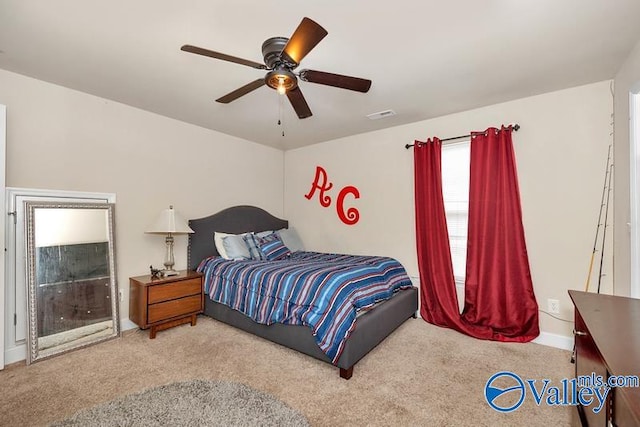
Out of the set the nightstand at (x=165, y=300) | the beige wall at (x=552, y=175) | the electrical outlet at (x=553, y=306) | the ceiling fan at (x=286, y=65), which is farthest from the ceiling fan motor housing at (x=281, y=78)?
the electrical outlet at (x=553, y=306)

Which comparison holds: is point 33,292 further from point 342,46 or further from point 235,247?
point 342,46

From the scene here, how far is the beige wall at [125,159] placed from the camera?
261 cm

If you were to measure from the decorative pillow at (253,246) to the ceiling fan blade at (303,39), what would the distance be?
101 inches

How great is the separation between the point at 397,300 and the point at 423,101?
6.72 feet

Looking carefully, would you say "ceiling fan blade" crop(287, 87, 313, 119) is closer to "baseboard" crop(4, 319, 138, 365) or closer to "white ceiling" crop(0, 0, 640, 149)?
"white ceiling" crop(0, 0, 640, 149)

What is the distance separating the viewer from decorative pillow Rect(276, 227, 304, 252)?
4.28m

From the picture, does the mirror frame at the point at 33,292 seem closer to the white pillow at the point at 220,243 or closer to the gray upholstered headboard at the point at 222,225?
the gray upholstered headboard at the point at 222,225

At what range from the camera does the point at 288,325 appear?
2619 millimetres

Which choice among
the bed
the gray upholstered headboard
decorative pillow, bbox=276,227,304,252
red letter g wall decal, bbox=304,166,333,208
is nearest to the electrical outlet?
the bed

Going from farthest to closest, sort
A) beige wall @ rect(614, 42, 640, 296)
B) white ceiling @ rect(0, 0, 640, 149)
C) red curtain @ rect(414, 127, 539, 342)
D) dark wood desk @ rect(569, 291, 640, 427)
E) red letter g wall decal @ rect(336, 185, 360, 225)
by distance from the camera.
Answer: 1. red letter g wall decal @ rect(336, 185, 360, 225)
2. red curtain @ rect(414, 127, 539, 342)
3. beige wall @ rect(614, 42, 640, 296)
4. white ceiling @ rect(0, 0, 640, 149)
5. dark wood desk @ rect(569, 291, 640, 427)

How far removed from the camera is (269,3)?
1681mm

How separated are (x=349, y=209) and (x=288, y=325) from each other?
6.89 ft

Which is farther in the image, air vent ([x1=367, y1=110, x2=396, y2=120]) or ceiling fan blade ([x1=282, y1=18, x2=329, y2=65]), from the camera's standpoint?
air vent ([x1=367, y1=110, x2=396, y2=120])

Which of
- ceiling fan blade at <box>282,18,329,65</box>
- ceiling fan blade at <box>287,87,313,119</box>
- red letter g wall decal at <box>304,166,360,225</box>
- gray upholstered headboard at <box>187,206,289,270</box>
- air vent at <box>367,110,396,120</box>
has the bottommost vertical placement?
gray upholstered headboard at <box>187,206,289,270</box>
